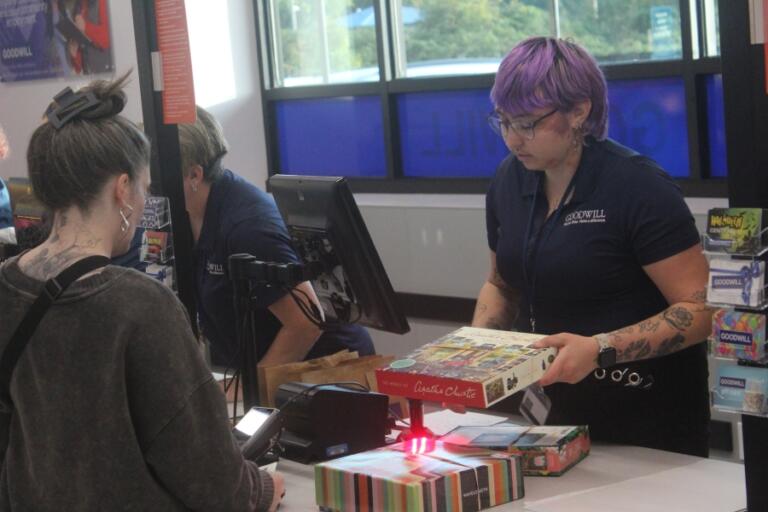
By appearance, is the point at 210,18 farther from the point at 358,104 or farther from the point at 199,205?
the point at 199,205

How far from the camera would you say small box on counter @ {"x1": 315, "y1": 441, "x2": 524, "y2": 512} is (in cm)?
187

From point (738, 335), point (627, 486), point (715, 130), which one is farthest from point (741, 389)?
point (715, 130)

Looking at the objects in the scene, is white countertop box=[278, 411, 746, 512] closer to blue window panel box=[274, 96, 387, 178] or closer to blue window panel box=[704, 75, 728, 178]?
blue window panel box=[704, 75, 728, 178]

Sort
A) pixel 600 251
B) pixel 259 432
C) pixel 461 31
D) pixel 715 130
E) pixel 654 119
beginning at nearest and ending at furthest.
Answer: pixel 259 432 < pixel 600 251 < pixel 715 130 < pixel 654 119 < pixel 461 31

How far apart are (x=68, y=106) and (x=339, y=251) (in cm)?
79

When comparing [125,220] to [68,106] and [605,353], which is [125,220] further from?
[605,353]

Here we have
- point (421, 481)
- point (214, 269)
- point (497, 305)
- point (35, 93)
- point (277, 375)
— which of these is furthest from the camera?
point (35, 93)

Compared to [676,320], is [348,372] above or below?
below

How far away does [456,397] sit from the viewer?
1903mm

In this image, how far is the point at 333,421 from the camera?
226 cm

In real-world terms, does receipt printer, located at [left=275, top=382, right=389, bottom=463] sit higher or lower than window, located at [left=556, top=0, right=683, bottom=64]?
lower

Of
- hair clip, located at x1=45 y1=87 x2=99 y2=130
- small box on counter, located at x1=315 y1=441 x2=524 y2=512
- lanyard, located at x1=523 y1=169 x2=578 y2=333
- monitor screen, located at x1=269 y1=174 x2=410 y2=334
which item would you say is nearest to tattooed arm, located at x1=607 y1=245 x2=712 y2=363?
lanyard, located at x1=523 y1=169 x2=578 y2=333

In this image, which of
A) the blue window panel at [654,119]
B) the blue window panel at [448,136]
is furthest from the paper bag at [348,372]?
the blue window panel at [448,136]

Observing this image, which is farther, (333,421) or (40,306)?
(333,421)
